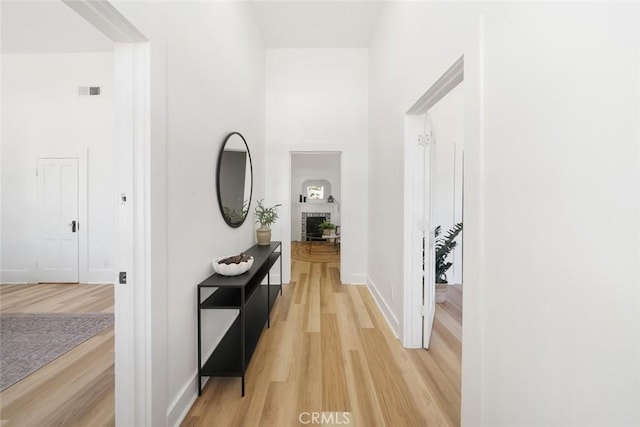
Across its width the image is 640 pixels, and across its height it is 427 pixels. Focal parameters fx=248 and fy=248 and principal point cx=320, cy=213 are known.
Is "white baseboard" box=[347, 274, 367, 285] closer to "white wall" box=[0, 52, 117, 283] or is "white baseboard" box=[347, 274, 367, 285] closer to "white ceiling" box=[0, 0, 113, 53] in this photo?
"white wall" box=[0, 52, 117, 283]

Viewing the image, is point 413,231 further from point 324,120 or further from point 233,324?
point 324,120

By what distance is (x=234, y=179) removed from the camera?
2.50 m

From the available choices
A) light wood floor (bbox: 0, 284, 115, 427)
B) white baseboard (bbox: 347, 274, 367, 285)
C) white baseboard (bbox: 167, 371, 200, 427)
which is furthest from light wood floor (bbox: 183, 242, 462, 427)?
white baseboard (bbox: 347, 274, 367, 285)

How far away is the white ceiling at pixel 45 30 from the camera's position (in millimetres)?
2959

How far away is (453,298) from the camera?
11.1ft

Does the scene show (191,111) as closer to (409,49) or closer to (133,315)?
(133,315)

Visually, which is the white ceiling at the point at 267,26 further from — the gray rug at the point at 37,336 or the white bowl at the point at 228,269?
the gray rug at the point at 37,336

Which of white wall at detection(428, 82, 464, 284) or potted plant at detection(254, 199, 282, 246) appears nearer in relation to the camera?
potted plant at detection(254, 199, 282, 246)

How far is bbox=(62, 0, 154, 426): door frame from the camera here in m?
1.21

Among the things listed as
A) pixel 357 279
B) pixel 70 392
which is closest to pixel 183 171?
pixel 70 392

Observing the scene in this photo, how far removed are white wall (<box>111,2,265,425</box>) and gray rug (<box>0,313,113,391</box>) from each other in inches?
56.6

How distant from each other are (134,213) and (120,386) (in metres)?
0.85

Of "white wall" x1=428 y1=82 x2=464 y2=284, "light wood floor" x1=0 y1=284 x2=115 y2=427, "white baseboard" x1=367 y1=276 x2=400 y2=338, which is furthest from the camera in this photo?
"white wall" x1=428 y1=82 x2=464 y2=284

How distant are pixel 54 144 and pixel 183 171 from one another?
4.30 m
